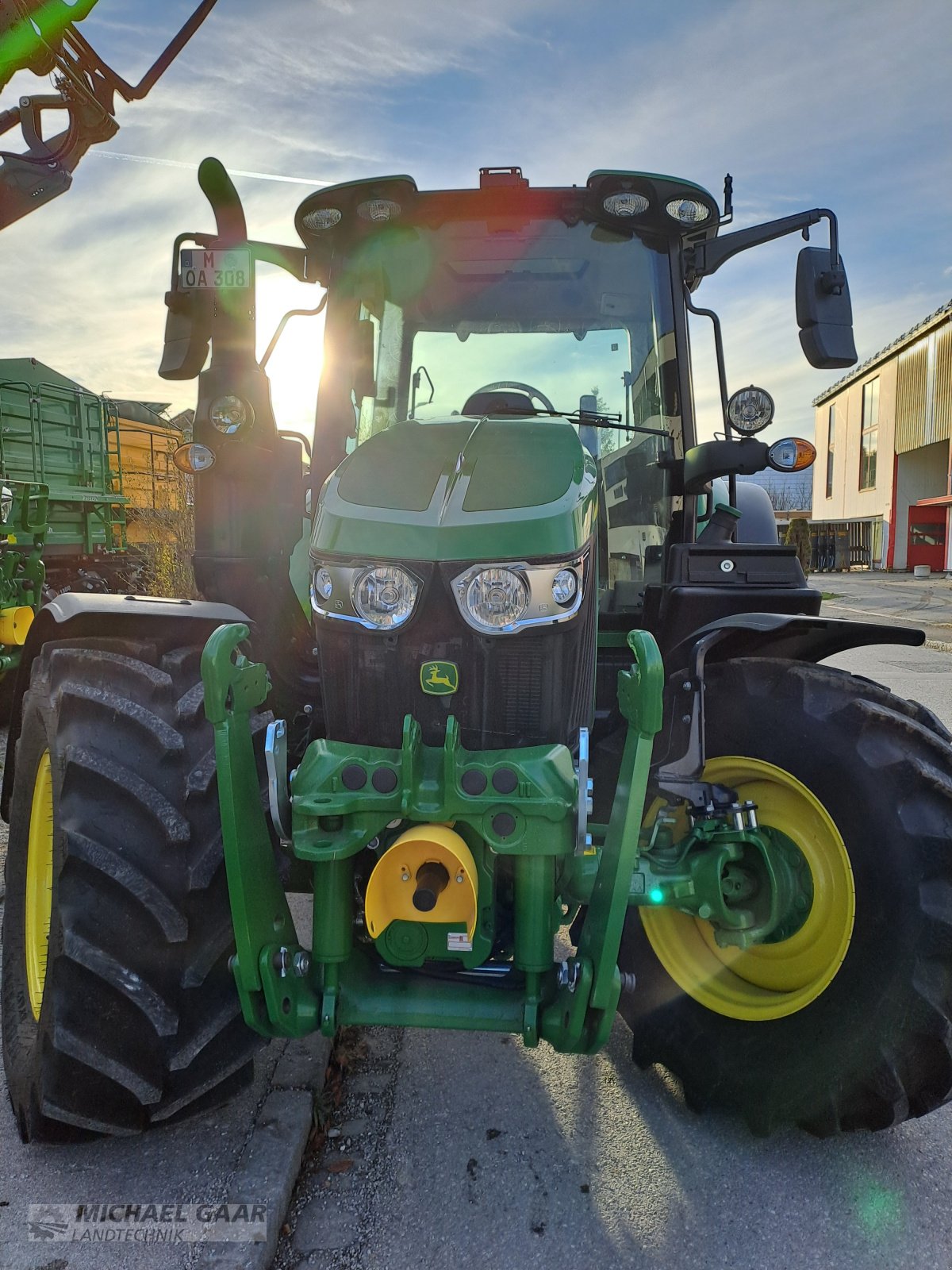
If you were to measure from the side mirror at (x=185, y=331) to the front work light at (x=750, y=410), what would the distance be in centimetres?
174

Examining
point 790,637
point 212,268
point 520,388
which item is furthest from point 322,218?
point 790,637

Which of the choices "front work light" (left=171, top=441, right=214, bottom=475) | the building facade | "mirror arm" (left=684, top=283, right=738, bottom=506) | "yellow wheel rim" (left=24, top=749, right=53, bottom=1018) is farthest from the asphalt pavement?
"yellow wheel rim" (left=24, top=749, right=53, bottom=1018)

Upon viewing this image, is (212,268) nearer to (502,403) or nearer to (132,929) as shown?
(502,403)

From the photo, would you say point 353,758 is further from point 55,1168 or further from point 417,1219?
point 55,1168

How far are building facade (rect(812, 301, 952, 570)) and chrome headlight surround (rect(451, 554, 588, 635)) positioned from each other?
3359 cm

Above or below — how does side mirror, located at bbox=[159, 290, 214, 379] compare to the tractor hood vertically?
above

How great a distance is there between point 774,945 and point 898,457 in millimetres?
39623

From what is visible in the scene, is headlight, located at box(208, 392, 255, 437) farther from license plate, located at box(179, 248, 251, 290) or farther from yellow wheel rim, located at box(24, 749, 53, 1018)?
yellow wheel rim, located at box(24, 749, 53, 1018)

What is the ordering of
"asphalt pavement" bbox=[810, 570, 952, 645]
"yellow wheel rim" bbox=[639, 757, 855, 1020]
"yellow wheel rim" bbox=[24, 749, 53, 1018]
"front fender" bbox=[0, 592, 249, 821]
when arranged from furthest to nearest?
"asphalt pavement" bbox=[810, 570, 952, 645], "yellow wheel rim" bbox=[24, 749, 53, 1018], "front fender" bbox=[0, 592, 249, 821], "yellow wheel rim" bbox=[639, 757, 855, 1020]

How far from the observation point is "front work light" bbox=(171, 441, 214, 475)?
2.96 metres

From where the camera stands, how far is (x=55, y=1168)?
209 centimetres

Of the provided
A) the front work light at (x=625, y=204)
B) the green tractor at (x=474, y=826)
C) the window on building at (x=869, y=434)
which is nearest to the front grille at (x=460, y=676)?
the green tractor at (x=474, y=826)

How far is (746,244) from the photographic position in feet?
10.0

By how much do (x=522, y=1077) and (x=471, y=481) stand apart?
5.46 ft
